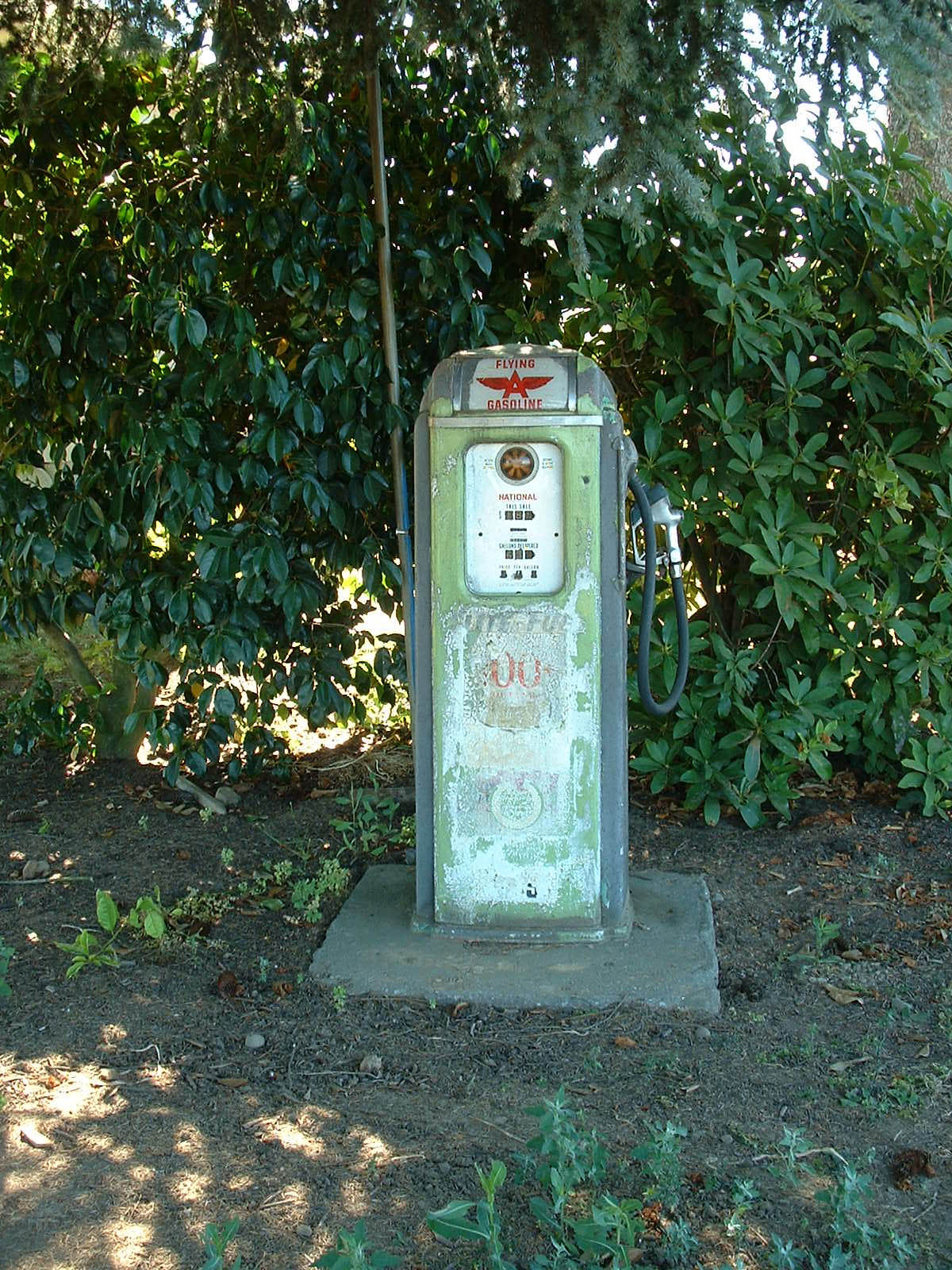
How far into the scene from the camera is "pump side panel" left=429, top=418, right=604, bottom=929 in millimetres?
3559

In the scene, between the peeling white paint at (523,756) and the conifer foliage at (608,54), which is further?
the peeling white paint at (523,756)

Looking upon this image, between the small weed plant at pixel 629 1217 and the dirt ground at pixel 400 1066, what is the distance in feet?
0.07

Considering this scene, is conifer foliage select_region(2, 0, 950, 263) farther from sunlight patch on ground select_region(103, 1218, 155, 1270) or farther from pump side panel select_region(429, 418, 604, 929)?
sunlight patch on ground select_region(103, 1218, 155, 1270)

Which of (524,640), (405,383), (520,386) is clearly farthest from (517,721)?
(405,383)

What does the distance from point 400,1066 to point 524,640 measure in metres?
1.22

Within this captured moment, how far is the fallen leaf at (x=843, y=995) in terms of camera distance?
11.4 feet

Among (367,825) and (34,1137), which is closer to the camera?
(34,1137)

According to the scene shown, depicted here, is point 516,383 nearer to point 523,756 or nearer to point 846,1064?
point 523,756

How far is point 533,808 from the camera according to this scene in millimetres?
3703

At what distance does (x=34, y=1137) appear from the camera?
2.85 metres

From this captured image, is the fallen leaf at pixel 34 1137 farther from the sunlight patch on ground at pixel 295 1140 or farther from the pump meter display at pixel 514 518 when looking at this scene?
the pump meter display at pixel 514 518

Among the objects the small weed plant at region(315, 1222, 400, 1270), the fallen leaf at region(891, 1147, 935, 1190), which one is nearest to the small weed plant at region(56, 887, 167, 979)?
the small weed plant at region(315, 1222, 400, 1270)

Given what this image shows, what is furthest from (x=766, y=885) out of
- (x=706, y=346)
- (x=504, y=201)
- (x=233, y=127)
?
(x=233, y=127)

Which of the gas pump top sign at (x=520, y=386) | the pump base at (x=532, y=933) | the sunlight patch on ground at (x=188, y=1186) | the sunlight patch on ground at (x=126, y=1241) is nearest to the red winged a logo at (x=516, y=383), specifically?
the gas pump top sign at (x=520, y=386)
